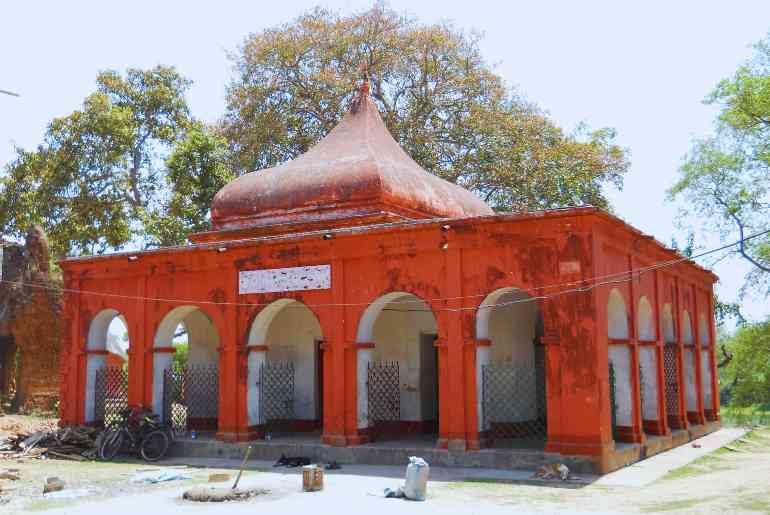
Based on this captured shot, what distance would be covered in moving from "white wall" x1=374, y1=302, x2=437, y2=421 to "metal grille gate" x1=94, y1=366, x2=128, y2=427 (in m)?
5.26

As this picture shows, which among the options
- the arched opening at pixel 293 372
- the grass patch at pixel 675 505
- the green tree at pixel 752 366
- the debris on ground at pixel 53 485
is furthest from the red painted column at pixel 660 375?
the debris on ground at pixel 53 485

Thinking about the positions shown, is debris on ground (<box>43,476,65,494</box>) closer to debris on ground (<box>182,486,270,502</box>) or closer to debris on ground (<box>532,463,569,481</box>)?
debris on ground (<box>182,486,270,502</box>)

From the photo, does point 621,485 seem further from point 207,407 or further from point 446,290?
point 207,407

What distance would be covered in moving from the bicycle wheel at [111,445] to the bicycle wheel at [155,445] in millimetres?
474

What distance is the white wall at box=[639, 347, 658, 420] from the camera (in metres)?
14.6

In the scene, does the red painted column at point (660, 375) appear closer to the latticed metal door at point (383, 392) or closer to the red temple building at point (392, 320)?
the red temple building at point (392, 320)

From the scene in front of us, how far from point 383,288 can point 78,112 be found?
16.7 meters

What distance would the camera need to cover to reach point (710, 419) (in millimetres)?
19031

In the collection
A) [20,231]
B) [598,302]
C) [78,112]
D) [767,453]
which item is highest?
[78,112]

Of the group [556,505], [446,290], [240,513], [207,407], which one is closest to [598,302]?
[446,290]

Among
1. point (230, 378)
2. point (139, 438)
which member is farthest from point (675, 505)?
point (139, 438)

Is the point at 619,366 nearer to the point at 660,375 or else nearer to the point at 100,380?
the point at 660,375

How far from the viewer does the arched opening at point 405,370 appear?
1450 cm

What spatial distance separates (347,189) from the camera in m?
15.4
